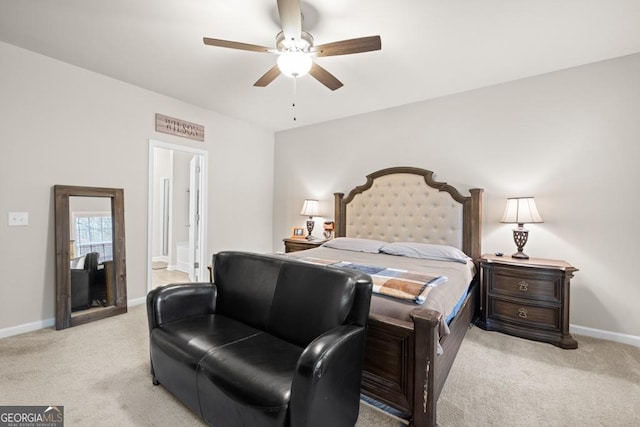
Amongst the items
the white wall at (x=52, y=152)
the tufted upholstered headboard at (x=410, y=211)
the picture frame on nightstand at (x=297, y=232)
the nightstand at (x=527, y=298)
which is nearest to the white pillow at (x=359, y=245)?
the tufted upholstered headboard at (x=410, y=211)

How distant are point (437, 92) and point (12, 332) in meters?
5.01

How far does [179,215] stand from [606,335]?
6.33m

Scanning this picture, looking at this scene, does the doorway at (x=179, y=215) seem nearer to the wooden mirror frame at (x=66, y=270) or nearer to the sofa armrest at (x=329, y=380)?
the wooden mirror frame at (x=66, y=270)

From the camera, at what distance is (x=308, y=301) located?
1694 millimetres

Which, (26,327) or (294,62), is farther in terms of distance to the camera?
(26,327)

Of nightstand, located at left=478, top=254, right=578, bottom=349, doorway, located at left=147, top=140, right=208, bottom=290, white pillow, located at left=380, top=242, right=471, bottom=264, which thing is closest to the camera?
nightstand, located at left=478, top=254, right=578, bottom=349

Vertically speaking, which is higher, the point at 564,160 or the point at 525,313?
the point at 564,160

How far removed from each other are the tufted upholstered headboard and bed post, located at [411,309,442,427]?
2090 mm

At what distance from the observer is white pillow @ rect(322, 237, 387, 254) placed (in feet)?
11.6

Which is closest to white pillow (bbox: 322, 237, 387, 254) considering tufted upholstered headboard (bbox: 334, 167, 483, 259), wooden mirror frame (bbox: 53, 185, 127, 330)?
tufted upholstered headboard (bbox: 334, 167, 483, 259)

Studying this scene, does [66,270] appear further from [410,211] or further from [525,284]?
[525,284]

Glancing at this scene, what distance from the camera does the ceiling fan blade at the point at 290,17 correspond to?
5.43ft

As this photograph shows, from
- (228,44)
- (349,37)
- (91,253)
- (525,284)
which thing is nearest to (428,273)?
(525,284)

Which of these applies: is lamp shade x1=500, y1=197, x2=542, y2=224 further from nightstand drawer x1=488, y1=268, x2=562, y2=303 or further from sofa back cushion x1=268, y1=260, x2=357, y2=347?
sofa back cushion x1=268, y1=260, x2=357, y2=347
